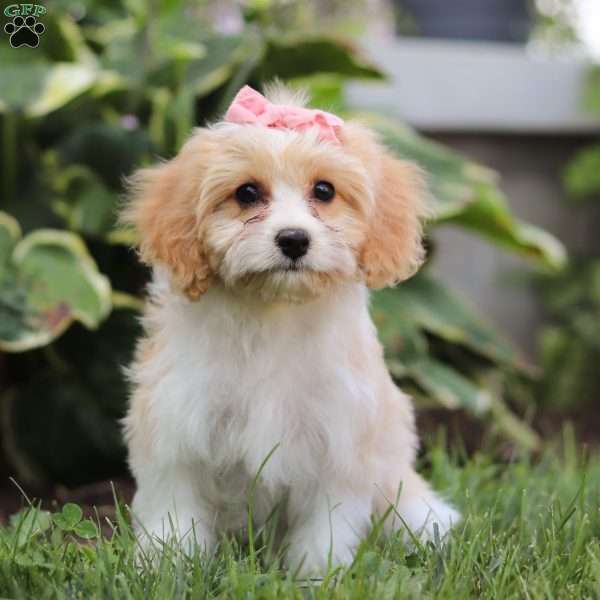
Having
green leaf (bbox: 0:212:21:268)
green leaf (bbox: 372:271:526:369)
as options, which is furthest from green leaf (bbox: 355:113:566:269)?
green leaf (bbox: 0:212:21:268)

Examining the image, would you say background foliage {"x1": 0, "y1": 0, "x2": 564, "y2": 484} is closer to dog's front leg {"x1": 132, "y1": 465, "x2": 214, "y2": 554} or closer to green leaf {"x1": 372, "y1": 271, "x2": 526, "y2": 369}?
green leaf {"x1": 372, "y1": 271, "x2": 526, "y2": 369}

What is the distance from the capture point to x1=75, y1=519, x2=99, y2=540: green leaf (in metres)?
2.78

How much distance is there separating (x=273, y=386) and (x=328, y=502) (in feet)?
1.17

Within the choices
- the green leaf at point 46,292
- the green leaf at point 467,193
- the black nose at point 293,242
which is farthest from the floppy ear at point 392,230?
the green leaf at point 467,193

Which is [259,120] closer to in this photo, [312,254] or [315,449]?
[312,254]

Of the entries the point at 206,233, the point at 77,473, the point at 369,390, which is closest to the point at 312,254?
the point at 206,233

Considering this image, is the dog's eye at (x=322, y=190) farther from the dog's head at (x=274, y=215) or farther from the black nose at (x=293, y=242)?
the black nose at (x=293, y=242)

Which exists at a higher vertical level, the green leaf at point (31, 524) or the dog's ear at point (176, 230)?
the dog's ear at point (176, 230)

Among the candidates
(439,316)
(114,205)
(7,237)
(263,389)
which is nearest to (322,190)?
(263,389)

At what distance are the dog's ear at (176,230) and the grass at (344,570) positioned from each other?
678 mm

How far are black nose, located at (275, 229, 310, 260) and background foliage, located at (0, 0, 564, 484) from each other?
1.67 meters

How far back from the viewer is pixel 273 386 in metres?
2.86

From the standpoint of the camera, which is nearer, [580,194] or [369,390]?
[369,390]

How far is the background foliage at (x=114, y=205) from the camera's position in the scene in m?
4.42
